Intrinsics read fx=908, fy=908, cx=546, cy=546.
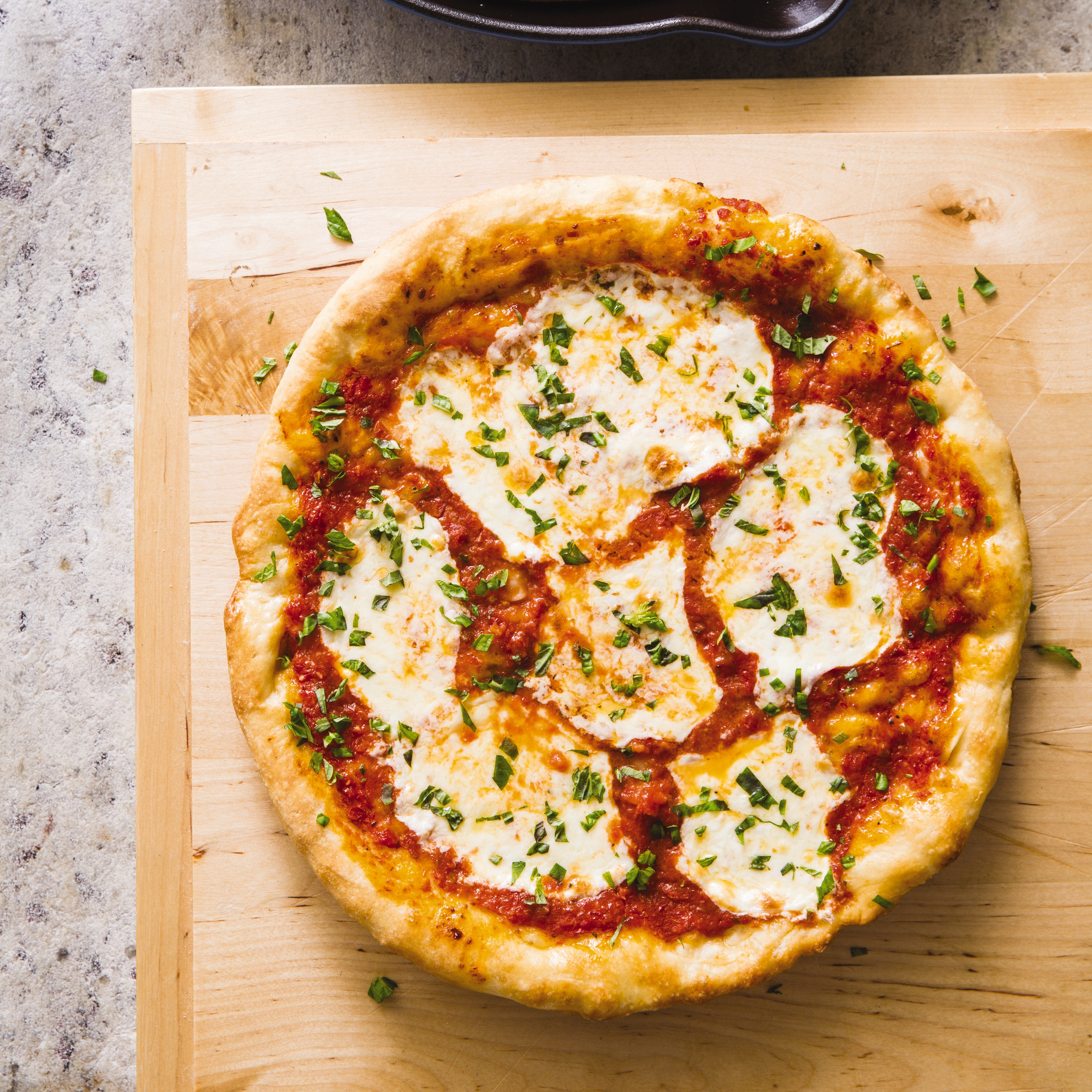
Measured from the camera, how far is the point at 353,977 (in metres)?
3.18

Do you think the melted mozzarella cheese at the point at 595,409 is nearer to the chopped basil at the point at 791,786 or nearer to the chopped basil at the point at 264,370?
the chopped basil at the point at 264,370

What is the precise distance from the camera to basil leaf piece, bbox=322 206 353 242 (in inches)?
127

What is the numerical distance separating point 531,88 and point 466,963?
300 centimetres

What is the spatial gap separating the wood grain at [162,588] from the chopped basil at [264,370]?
272mm

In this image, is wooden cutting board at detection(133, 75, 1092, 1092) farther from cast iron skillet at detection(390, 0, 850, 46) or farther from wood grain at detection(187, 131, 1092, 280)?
cast iron skillet at detection(390, 0, 850, 46)

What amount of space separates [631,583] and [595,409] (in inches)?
23.3

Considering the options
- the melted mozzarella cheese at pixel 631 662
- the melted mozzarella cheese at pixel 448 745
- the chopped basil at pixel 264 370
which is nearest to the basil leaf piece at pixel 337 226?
the chopped basil at pixel 264 370

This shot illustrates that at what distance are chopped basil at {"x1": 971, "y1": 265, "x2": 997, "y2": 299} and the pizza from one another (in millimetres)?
407

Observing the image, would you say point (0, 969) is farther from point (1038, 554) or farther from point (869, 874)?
point (1038, 554)

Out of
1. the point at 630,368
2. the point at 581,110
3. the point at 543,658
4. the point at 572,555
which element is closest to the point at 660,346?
the point at 630,368

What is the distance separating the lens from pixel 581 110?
130 inches

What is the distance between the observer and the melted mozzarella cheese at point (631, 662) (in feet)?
9.77

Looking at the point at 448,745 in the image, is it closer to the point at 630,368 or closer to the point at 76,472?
the point at 630,368

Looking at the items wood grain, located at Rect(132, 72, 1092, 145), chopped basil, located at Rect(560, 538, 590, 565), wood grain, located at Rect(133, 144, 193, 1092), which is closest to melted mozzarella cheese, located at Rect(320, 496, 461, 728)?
chopped basil, located at Rect(560, 538, 590, 565)
